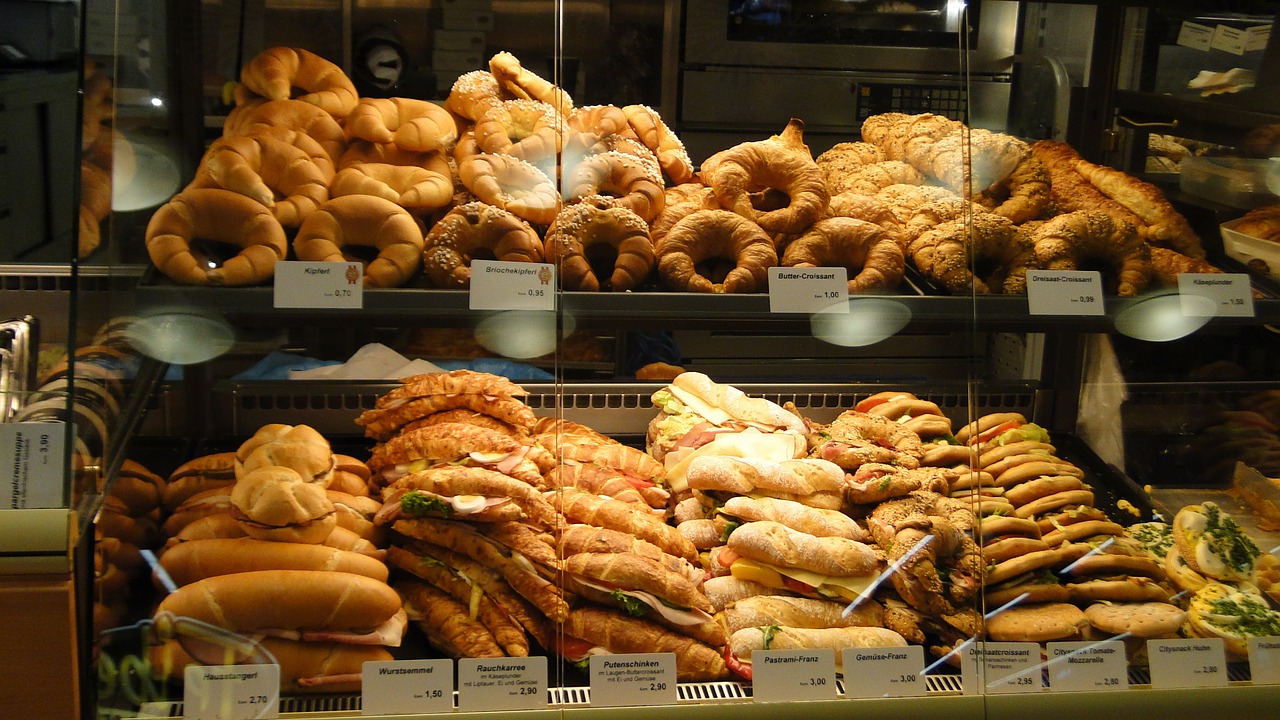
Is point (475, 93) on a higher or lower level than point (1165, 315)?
higher

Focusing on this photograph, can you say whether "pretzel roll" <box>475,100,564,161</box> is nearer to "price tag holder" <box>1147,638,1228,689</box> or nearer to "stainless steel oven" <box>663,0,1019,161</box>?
"stainless steel oven" <box>663,0,1019,161</box>

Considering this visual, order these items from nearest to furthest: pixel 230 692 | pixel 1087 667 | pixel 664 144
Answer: pixel 230 692
pixel 1087 667
pixel 664 144

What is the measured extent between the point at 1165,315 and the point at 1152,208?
0.89ft

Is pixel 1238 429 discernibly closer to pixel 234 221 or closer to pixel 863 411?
pixel 863 411

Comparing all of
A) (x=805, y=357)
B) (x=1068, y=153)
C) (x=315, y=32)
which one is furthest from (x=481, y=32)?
(x=1068, y=153)

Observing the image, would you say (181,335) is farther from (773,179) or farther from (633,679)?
(773,179)

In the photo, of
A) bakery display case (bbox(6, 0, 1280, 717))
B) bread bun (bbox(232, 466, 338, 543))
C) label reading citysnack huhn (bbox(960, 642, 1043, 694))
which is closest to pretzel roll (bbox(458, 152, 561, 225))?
bakery display case (bbox(6, 0, 1280, 717))

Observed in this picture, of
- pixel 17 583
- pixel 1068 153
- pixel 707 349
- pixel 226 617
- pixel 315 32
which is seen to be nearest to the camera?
pixel 17 583

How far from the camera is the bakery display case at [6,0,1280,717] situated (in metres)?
1.81

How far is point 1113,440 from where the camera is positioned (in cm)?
254

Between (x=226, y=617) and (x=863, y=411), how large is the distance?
5.25 feet

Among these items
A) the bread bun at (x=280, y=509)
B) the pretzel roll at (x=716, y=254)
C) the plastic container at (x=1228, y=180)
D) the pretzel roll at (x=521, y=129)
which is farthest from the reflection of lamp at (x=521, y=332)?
the plastic container at (x=1228, y=180)

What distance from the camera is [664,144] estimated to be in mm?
2297

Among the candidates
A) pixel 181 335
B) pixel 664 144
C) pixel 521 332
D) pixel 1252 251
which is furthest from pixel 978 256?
pixel 181 335
